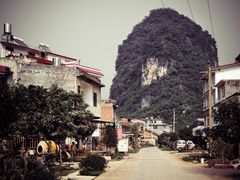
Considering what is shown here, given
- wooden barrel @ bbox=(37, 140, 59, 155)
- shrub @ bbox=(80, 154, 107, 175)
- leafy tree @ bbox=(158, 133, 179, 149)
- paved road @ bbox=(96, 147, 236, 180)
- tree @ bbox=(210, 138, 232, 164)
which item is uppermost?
wooden barrel @ bbox=(37, 140, 59, 155)

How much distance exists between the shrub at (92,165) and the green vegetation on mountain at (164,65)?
97.7 metres

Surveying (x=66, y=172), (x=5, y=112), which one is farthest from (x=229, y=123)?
(x=5, y=112)

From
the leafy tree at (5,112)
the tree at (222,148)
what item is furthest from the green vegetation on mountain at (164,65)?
the leafy tree at (5,112)

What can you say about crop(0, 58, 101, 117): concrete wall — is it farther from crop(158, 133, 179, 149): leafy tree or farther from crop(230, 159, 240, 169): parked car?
crop(158, 133, 179, 149): leafy tree

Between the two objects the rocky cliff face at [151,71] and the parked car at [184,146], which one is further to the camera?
the rocky cliff face at [151,71]

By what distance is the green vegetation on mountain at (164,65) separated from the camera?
451 ft

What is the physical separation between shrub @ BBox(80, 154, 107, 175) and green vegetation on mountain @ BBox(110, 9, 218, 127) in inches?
3845

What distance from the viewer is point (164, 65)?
150 meters

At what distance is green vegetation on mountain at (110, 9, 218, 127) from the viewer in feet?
451

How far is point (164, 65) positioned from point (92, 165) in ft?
421

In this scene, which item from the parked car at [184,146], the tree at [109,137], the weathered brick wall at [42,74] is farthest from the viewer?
the parked car at [184,146]

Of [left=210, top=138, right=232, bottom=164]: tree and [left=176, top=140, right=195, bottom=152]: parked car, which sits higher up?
[left=210, top=138, right=232, bottom=164]: tree

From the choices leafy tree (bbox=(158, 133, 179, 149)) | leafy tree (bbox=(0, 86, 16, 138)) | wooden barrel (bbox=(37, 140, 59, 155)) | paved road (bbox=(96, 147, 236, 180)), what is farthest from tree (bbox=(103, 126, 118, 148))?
A: leafy tree (bbox=(158, 133, 179, 149))

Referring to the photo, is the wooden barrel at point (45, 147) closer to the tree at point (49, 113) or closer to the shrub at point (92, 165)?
the tree at point (49, 113)
